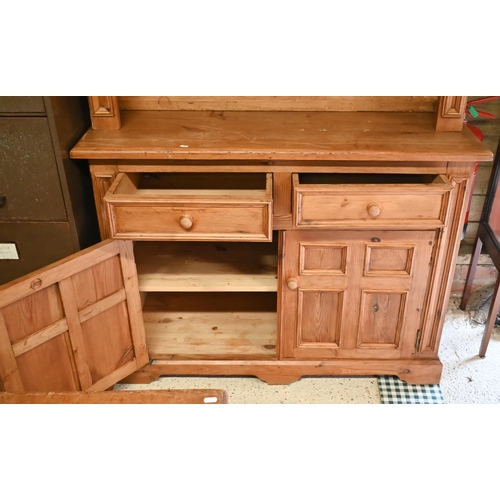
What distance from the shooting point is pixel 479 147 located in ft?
5.24

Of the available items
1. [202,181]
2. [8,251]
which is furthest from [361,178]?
[8,251]

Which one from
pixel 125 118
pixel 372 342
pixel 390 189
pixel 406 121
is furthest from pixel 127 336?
pixel 406 121

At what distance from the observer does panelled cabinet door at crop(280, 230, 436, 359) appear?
1.72 meters

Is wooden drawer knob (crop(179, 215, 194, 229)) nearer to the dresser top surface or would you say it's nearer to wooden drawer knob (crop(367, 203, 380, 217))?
the dresser top surface

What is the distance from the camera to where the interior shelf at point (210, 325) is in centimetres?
202

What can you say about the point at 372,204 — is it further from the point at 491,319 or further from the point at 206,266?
the point at 491,319

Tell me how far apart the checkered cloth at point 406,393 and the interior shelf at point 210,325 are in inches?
16.8

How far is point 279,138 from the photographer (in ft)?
5.43

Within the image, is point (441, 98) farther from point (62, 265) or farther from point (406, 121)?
point (62, 265)

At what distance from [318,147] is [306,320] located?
2.04 ft

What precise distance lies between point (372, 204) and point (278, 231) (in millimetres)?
342

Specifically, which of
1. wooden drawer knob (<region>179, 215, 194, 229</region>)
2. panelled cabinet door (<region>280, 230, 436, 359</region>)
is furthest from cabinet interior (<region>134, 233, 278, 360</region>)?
wooden drawer knob (<region>179, 215, 194, 229</region>)

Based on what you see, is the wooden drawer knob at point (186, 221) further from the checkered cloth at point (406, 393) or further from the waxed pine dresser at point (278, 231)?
the checkered cloth at point (406, 393)

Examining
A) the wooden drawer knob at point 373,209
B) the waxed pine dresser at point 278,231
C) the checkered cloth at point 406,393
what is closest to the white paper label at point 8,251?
the waxed pine dresser at point 278,231
